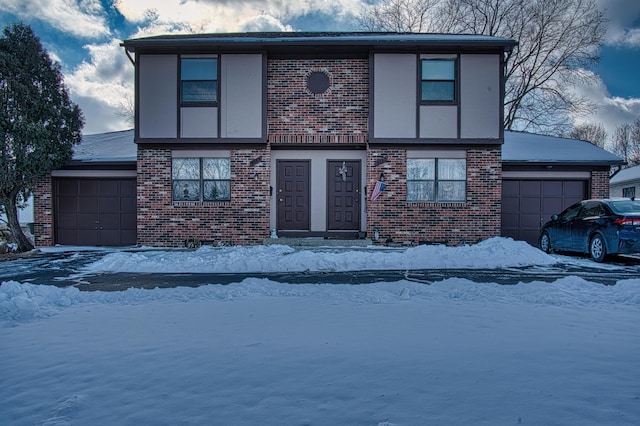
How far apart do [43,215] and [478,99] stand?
46.0ft

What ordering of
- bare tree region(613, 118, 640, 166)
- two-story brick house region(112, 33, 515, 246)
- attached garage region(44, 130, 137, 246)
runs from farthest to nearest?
1. bare tree region(613, 118, 640, 166)
2. attached garage region(44, 130, 137, 246)
3. two-story brick house region(112, 33, 515, 246)

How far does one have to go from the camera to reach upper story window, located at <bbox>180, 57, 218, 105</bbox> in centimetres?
1175

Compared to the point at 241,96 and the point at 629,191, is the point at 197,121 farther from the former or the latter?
the point at 629,191

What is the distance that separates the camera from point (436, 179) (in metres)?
11.8

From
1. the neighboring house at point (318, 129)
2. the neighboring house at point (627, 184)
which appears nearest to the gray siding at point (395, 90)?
the neighboring house at point (318, 129)

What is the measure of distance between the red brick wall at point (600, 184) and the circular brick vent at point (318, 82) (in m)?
9.17

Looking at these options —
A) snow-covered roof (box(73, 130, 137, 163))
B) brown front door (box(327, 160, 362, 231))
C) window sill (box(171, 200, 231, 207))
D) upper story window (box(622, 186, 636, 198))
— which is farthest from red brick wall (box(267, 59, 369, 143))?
upper story window (box(622, 186, 636, 198))

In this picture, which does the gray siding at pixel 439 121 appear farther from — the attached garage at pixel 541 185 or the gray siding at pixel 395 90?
the attached garage at pixel 541 185

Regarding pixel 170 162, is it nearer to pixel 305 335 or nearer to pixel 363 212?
pixel 363 212

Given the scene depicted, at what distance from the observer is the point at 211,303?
4.78 metres

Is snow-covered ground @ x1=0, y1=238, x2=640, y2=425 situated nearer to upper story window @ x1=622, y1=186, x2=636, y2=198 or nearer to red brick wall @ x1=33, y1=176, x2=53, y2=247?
red brick wall @ x1=33, y1=176, x2=53, y2=247

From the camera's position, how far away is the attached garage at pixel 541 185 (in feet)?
41.5

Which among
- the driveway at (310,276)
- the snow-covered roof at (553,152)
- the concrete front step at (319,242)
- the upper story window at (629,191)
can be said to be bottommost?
the driveway at (310,276)

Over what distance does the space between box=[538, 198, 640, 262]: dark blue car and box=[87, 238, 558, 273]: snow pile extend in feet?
4.01
